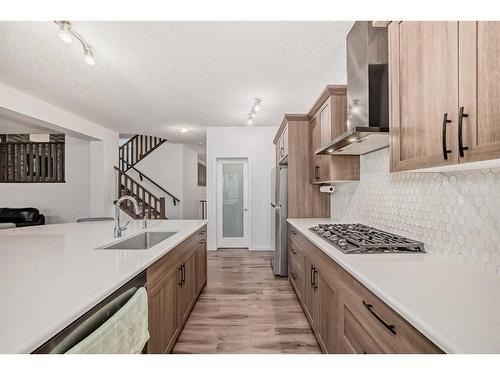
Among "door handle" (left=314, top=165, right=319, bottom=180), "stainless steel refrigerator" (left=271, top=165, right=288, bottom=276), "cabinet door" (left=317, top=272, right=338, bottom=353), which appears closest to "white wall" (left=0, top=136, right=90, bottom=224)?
"stainless steel refrigerator" (left=271, top=165, right=288, bottom=276)

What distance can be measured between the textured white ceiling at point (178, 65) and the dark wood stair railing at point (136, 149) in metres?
3.22

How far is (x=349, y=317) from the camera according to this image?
136 cm

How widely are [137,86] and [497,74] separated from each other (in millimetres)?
3644

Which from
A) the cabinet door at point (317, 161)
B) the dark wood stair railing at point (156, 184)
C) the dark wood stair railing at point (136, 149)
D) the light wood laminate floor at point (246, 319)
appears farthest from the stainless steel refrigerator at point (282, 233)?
the dark wood stair railing at point (136, 149)

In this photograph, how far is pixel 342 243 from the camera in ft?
5.52

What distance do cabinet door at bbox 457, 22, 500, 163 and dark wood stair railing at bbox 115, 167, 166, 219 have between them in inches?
251

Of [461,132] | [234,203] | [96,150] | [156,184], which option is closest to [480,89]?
[461,132]

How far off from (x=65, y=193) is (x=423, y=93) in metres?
7.51

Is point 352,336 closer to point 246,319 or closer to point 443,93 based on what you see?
point 443,93

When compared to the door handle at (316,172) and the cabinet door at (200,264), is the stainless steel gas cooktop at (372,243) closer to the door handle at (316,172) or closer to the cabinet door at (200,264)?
the door handle at (316,172)

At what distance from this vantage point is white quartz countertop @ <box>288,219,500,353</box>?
2.22 feet
